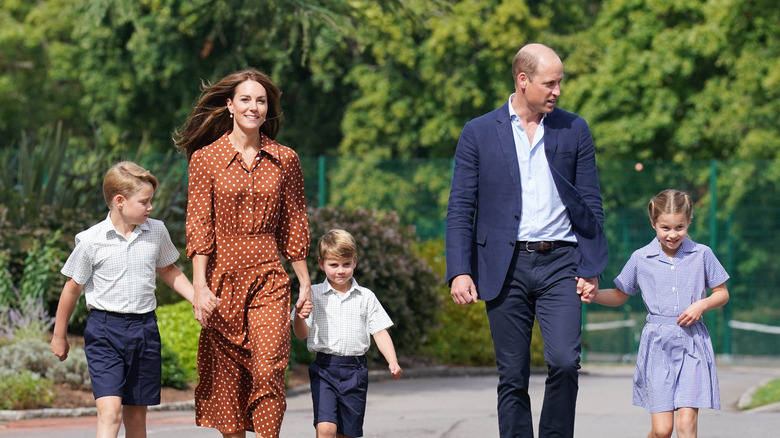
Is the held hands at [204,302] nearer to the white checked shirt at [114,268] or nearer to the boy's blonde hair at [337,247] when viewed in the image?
the white checked shirt at [114,268]

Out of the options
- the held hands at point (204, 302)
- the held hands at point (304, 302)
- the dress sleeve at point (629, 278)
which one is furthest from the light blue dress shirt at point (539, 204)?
the held hands at point (204, 302)

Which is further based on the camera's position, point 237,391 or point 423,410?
point 423,410

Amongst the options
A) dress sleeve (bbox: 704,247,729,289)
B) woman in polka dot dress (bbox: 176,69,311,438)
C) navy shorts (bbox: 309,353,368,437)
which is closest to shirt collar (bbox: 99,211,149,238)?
woman in polka dot dress (bbox: 176,69,311,438)

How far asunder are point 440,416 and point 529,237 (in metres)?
3.65

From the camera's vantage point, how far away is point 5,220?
39.4 feet

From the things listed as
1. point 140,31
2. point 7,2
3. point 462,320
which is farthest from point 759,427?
point 7,2

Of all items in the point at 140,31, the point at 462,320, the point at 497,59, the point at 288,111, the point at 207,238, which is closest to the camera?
the point at 207,238

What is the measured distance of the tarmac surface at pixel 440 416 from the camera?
848 centimetres

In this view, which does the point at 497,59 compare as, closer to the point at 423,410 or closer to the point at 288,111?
the point at 288,111

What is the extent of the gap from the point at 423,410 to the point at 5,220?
4.59m

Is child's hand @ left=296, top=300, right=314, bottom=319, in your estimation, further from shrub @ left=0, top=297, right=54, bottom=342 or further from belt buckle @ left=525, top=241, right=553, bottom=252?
shrub @ left=0, top=297, right=54, bottom=342

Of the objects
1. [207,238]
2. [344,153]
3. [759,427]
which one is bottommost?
[759,427]

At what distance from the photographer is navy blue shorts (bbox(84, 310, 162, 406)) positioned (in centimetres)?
618

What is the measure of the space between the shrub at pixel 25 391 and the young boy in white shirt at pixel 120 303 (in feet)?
10.6
